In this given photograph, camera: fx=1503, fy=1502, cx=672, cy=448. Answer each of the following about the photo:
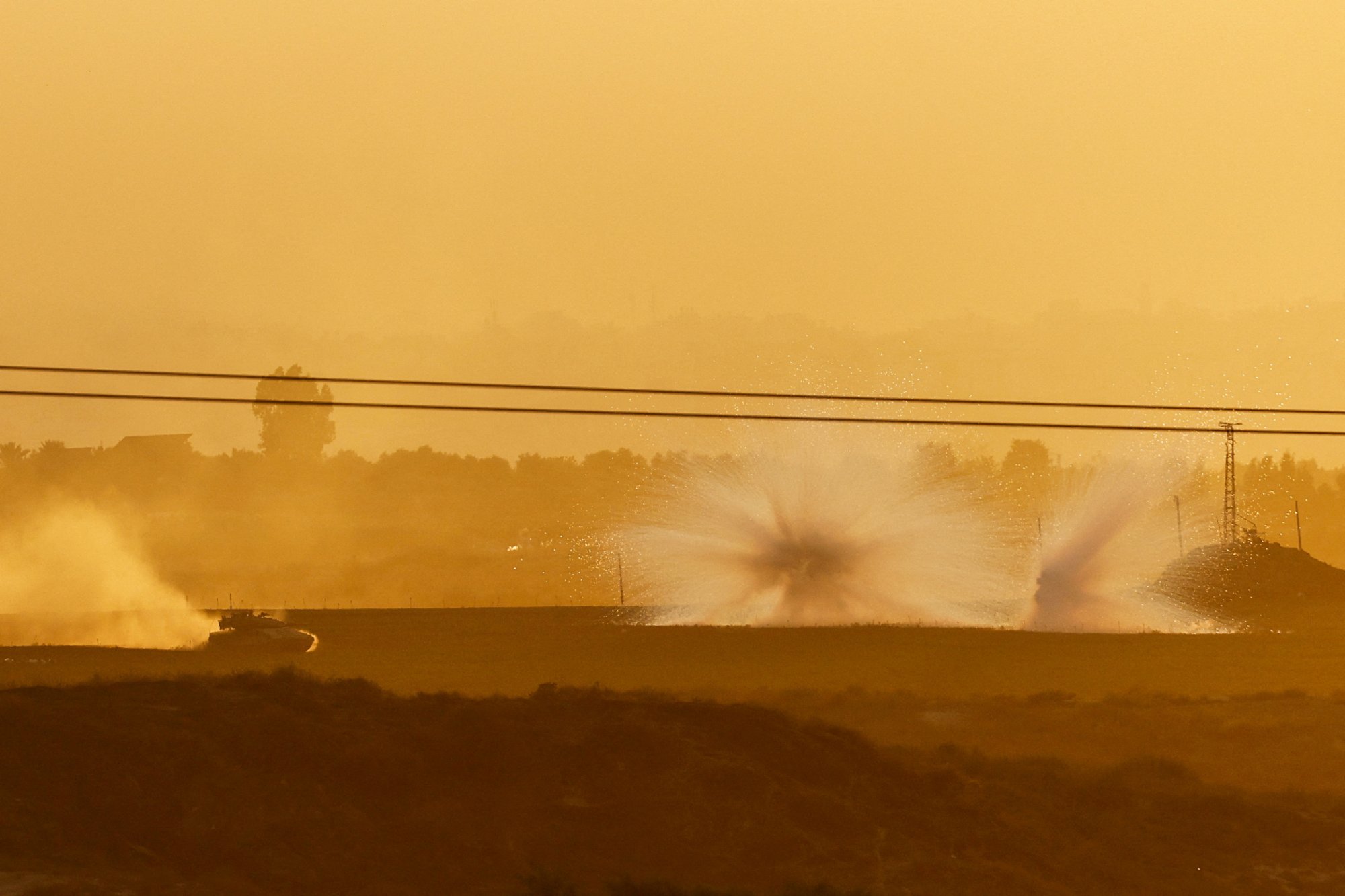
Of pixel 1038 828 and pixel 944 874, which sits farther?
pixel 1038 828

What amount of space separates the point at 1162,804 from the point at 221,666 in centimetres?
A: 6214

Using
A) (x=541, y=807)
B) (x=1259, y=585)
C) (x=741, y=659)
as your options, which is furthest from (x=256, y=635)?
(x=1259, y=585)

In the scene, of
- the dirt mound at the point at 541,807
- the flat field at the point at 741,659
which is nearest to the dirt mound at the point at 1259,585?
the flat field at the point at 741,659

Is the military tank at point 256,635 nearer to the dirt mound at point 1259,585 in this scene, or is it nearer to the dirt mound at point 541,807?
the dirt mound at point 541,807

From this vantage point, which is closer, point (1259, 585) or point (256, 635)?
point (256, 635)

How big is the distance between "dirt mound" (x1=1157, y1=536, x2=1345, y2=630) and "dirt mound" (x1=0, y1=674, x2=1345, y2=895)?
121 metres

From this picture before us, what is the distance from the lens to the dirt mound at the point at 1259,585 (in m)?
156

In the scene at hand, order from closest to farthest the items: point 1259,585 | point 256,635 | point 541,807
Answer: point 541,807 < point 256,635 < point 1259,585

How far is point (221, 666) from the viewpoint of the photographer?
89.3m

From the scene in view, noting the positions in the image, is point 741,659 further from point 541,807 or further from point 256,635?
point 541,807

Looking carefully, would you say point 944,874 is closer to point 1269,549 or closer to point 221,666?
point 221,666

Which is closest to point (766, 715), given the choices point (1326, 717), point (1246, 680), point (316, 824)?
point (316, 824)

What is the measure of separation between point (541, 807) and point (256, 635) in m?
71.9

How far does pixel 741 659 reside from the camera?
108 meters
